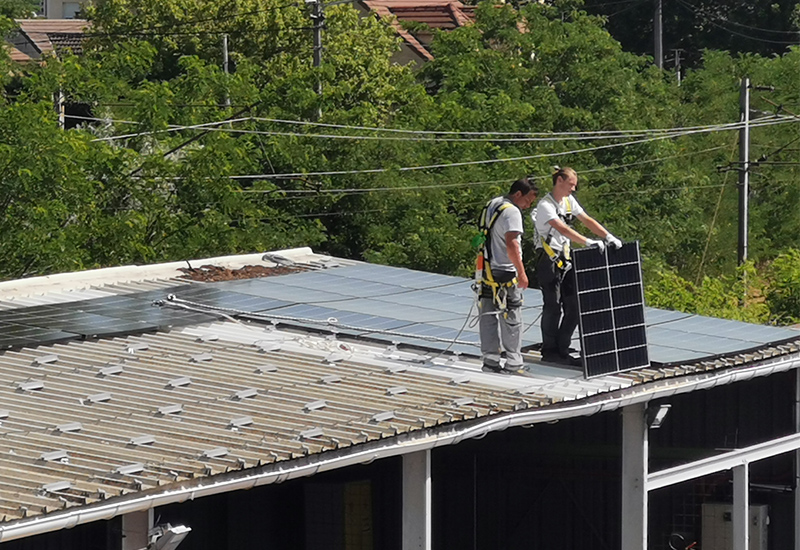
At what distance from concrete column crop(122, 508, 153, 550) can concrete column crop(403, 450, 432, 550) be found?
2101 mm

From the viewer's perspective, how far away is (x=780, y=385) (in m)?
14.2

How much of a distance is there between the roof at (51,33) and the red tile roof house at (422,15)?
477 inches

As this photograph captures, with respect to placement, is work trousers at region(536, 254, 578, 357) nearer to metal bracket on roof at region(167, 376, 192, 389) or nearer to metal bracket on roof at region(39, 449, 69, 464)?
metal bracket on roof at region(167, 376, 192, 389)

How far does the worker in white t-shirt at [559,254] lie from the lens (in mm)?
10992

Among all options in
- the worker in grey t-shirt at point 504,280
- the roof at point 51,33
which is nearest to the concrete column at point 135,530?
the worker in grey t-shirt at point 504,280

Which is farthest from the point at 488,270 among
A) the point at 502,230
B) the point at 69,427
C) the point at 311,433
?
the point at 69,427

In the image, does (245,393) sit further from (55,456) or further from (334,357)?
(55,456)

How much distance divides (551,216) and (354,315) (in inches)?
111

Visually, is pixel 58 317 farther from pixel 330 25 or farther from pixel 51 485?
pixel 330 25

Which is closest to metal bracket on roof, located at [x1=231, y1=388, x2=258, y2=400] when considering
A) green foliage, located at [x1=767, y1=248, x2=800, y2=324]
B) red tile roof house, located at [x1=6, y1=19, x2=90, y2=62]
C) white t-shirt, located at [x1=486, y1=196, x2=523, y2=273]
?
white t-shirt, located at [x1=486, y1=196, x2=523, y2=273]

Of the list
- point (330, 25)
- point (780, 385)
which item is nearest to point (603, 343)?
point (780, 385)

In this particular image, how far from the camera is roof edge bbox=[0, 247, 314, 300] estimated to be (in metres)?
14.2

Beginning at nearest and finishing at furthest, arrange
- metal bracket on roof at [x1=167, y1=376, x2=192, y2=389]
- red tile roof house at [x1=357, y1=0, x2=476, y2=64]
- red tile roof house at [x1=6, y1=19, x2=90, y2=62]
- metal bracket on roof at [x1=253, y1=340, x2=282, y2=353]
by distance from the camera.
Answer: metal bracket on roof at [x1=167, y1=376, x2=192, y2=389] → metal bracket on roof at [x1=253, y1=340, x2=282, y2=353] → red tile roof house at [x1=6, y1=19, x2=90, y2=62] → red tile roof house at [x1=357, y1=0, x2=476, y2=64]

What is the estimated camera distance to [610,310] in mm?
11414
